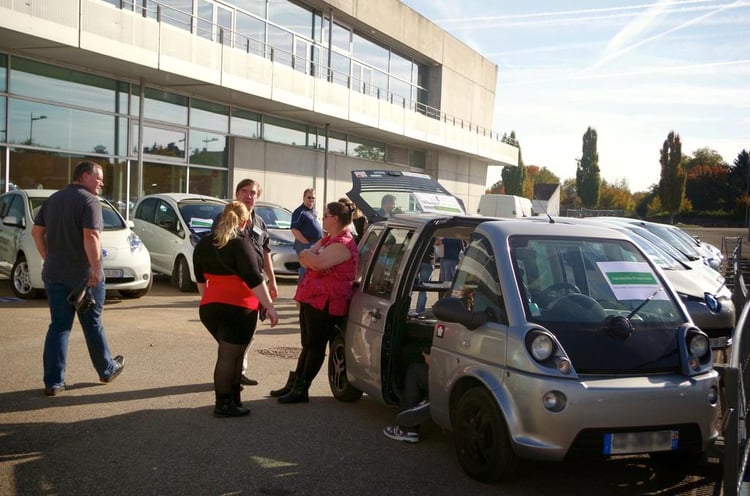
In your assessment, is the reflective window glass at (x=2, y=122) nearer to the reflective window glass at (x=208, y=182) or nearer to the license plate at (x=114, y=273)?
the reflective window glass at (x=208, y=182)

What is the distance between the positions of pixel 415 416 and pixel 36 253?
844 centimetres

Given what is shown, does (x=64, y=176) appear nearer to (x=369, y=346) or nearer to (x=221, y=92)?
(x=221, y=92)

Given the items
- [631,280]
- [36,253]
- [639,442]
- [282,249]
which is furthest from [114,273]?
[639,442]

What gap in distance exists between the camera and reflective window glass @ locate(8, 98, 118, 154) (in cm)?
1767

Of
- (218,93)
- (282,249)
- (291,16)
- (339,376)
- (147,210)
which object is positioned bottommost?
(339,376)

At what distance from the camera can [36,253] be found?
12.0 m

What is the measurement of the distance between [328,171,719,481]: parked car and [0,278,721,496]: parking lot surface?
34cm

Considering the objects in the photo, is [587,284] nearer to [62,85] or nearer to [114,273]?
[114,273]

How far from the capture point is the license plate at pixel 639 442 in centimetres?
449

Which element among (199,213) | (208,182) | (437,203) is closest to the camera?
(437,203)

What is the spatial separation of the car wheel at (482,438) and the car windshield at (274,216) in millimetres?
12067

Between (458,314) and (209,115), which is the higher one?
(209,115)

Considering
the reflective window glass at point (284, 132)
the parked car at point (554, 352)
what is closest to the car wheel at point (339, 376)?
the parked car at point (554, 352)

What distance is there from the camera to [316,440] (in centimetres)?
574
